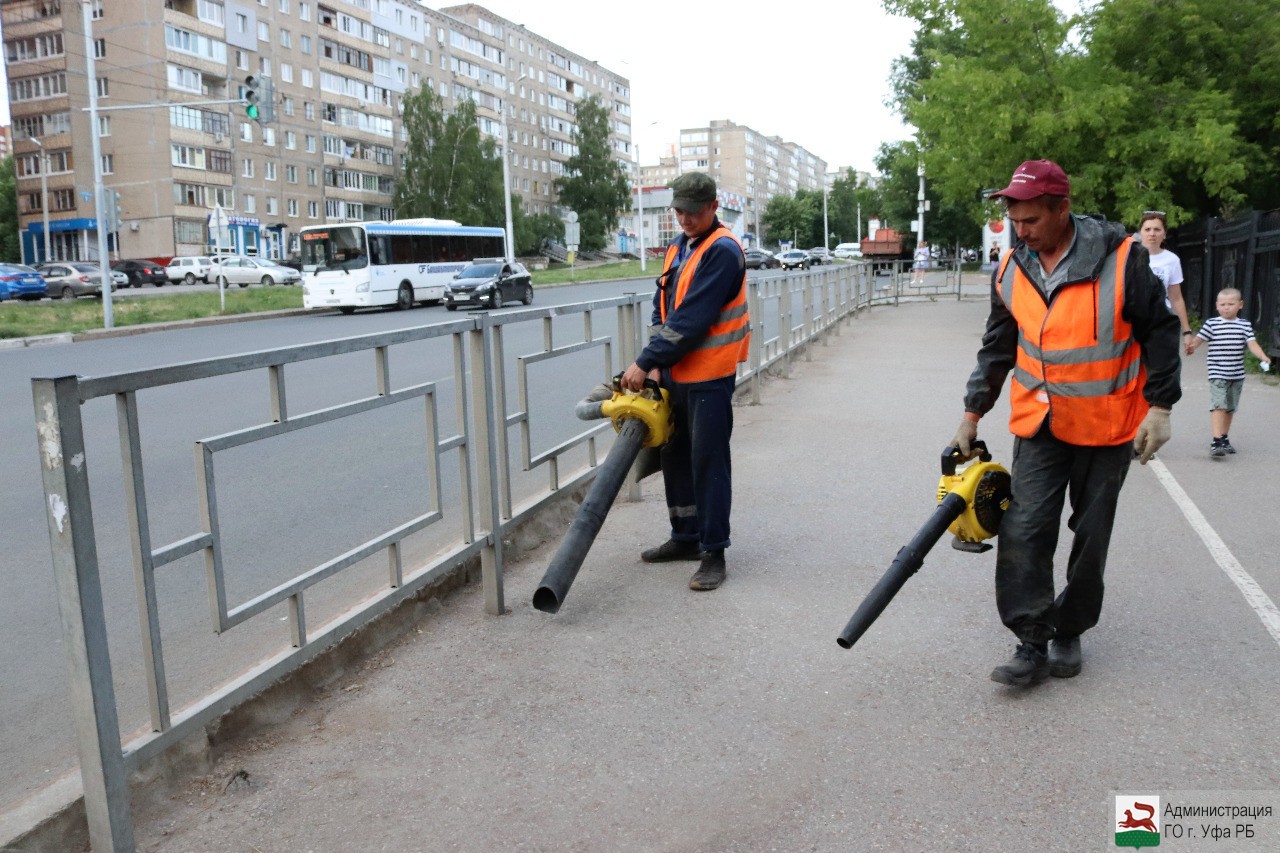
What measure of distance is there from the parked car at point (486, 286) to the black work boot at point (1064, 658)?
97.8 ft

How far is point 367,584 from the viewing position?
14.6ft

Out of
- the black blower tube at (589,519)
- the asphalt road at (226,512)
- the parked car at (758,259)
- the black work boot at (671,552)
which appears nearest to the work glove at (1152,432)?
the black blower tube at (589,519)

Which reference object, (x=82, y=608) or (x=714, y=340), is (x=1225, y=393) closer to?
(x=714, y=340)

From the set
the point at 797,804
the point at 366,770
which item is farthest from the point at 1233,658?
the point at 366,770

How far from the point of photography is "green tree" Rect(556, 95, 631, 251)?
331 ft

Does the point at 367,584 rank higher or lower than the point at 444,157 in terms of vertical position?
lower

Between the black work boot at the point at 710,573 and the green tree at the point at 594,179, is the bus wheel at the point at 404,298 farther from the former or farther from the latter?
the green tree at the point at 594,179

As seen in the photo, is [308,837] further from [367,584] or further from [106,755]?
[367,584]

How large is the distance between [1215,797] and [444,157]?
265ft

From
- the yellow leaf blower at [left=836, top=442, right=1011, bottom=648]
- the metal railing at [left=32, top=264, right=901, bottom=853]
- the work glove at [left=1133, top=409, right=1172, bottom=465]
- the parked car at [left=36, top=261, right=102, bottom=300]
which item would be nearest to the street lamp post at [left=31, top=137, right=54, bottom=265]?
the parked car at [left=36, top=261, right=102, bottom=300]

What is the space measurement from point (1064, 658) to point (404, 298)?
33.2 metres

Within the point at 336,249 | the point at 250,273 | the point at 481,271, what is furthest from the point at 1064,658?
the point at 250,273

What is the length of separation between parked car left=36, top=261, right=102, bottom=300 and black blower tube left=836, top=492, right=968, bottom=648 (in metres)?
43.6

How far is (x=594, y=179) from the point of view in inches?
3989
